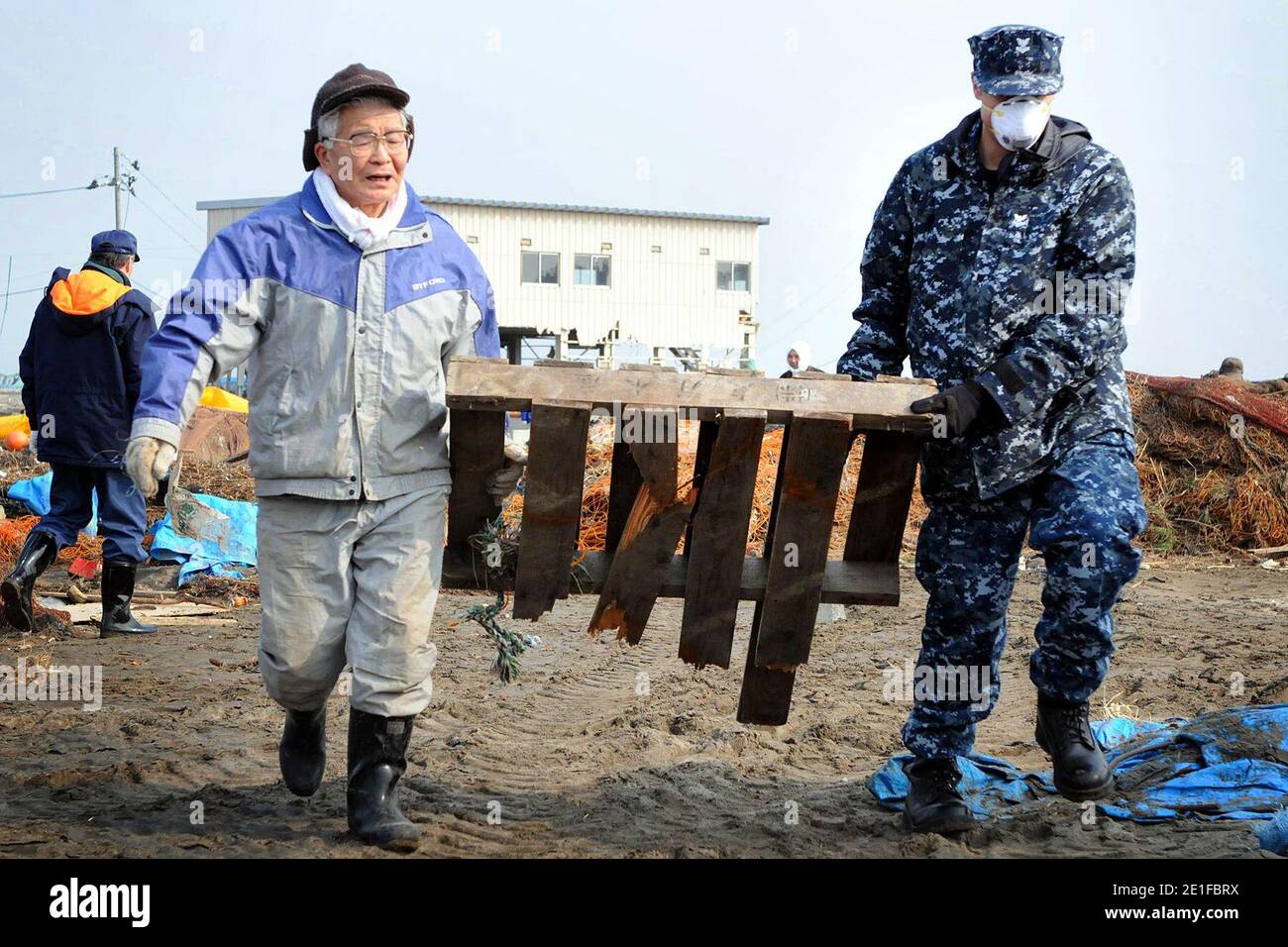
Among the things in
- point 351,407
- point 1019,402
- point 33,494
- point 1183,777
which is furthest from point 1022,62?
point 33,494

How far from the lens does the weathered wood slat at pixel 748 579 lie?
4.20m

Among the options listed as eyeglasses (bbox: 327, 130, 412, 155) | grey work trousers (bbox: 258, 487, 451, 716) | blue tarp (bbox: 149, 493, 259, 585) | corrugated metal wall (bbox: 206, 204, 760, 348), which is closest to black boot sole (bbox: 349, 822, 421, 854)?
grey work trousers (bbox: 258, 487, 451, 716)

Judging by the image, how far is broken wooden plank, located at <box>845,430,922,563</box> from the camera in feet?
13.6

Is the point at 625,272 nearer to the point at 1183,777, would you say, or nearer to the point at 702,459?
the point at 1183,777

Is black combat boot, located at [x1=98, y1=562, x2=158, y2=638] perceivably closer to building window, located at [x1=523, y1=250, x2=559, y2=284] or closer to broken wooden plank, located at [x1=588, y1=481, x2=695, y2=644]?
broken wooden plank, located at [x1=588, y1=481, x2=695, y2=644]

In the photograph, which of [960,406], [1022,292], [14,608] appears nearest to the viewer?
[960,406]

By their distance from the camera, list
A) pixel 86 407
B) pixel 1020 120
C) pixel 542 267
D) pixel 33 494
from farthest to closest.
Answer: pixel 542 267 < pixel 33 494 < pixel 86 407 < pixel 1020 120

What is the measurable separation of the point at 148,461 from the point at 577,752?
8.61ft

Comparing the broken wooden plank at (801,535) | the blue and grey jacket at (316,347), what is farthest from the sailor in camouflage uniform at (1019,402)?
the blue and grey jacket at (316,347)

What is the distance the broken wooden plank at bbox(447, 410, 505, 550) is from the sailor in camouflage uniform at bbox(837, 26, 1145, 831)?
1340mm

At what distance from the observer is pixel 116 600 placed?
8.36 meters

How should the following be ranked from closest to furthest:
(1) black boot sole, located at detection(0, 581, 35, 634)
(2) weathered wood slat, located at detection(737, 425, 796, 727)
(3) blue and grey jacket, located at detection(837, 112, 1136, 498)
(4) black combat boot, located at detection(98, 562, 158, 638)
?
(3) blue and grey jacket, located at detection(837, 112, 1136, 498) → (2) weathered wood slat, located at detection(737, 425, 796, 727) → (1) black boot sole, located at detection(0, 581, 35, 634) → (4) black combat boot, located at detection(98, 562, 158, 638)

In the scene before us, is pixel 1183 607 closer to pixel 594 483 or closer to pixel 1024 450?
pixel 594 483

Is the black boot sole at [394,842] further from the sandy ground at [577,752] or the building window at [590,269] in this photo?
the building window at [590,269]
